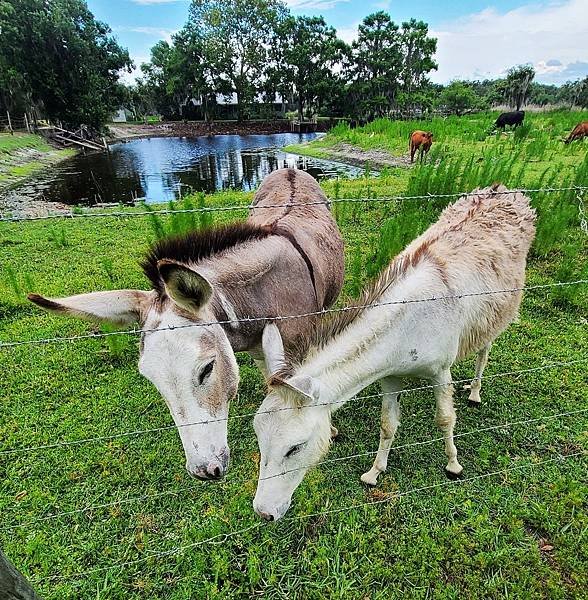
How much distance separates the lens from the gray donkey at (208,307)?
5.81ft

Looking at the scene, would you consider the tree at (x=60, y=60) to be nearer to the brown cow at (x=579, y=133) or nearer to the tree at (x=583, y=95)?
the brown cow at (x=579, y=133)

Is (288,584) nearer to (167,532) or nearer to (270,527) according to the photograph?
(270,527)

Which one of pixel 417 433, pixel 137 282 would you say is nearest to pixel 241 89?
pixel 137 282

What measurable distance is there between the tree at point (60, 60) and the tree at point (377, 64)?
975 inches

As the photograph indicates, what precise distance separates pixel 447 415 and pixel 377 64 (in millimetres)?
48676

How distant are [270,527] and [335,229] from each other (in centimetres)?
270

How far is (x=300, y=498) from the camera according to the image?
2.63m

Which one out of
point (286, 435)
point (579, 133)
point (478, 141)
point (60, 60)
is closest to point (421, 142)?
point (478, 141)

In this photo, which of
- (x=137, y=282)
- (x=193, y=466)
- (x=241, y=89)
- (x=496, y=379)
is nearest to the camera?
(x=193, y=466)

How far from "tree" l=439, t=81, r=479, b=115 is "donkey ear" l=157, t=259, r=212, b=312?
159 feet

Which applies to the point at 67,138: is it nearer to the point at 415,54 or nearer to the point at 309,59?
the point at 309,59

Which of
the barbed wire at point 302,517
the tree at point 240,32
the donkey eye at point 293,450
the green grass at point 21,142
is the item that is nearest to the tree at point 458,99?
the tree at point 240,32

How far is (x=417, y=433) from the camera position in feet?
10.4

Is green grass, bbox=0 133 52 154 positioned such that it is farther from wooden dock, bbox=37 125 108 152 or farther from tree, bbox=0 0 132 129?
tree, bbox=0 0 132 129
